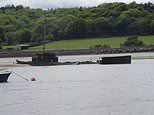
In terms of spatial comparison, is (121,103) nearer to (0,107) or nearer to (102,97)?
(102,97)

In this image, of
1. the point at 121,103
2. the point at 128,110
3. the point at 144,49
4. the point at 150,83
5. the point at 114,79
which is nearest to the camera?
the point at 128,110

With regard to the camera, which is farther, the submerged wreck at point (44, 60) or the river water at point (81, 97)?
the submerged wreck at point (44, 60)

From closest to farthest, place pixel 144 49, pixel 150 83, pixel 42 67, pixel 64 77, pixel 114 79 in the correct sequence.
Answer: pixel 150 83
pixel 114 79
pixel 64 77
pixel 42 67
pixel 144 49

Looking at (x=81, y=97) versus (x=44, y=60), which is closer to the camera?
(x=81, y=97)

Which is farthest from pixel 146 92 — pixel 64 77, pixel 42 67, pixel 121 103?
pixel 42 67

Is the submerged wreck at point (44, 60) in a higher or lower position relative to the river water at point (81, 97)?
lower

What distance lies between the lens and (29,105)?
→ 59.1 metres

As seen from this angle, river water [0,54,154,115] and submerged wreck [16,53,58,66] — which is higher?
river water [0,54,154,115]

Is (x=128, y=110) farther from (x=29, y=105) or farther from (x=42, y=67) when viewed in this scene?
(x=42, y=67)

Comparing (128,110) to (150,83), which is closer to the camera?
(128,110)

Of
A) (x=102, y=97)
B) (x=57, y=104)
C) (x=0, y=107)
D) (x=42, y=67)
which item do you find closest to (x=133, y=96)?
(x=102, y=97)

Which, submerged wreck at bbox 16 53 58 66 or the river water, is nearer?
the river water

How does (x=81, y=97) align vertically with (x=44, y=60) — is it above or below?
above

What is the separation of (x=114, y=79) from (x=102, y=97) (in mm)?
25417
